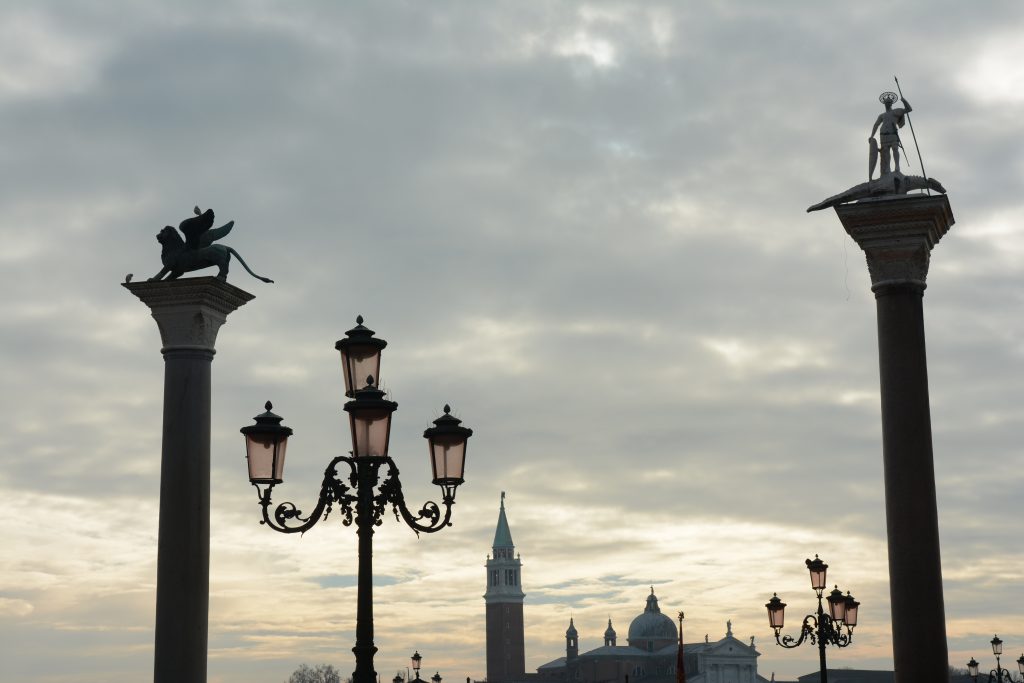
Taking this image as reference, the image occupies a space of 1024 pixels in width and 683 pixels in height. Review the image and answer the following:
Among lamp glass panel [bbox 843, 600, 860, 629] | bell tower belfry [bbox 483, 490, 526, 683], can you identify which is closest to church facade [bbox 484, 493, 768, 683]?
bell tower belfry [bbox 483, 490, 526, 683]

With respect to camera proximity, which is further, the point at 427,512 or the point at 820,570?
the point at 820,570

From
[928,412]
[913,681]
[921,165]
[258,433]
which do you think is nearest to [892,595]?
[913,681]

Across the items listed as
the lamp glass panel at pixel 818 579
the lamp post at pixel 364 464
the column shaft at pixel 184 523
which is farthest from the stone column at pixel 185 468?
the lamp glass panel at pixel 818 579

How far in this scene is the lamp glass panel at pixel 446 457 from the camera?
14.3 meters

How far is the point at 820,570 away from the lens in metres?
28.7

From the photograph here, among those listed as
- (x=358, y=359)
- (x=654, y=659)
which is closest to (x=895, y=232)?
(x=358, y=359)

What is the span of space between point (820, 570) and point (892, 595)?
9369 millimetres

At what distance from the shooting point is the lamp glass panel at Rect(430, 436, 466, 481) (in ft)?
46.9

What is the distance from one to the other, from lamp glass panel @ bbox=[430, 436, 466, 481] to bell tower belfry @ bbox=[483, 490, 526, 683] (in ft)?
552

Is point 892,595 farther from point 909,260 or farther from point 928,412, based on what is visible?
point 909,260

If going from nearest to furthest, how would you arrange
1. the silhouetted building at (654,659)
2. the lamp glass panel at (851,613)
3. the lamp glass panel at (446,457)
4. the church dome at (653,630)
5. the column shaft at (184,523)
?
the lamp glass panel at (446,457)
the column shaft at (184,523)
the lamp glass panel at (851,613)
the silhouetted building at (654,659)
the church dome at (653,630)

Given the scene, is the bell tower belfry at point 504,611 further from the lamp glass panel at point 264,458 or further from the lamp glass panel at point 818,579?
the lamp glass panel at point 264,458

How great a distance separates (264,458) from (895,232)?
10201 mm

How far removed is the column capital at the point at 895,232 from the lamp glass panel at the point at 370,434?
9.36m
